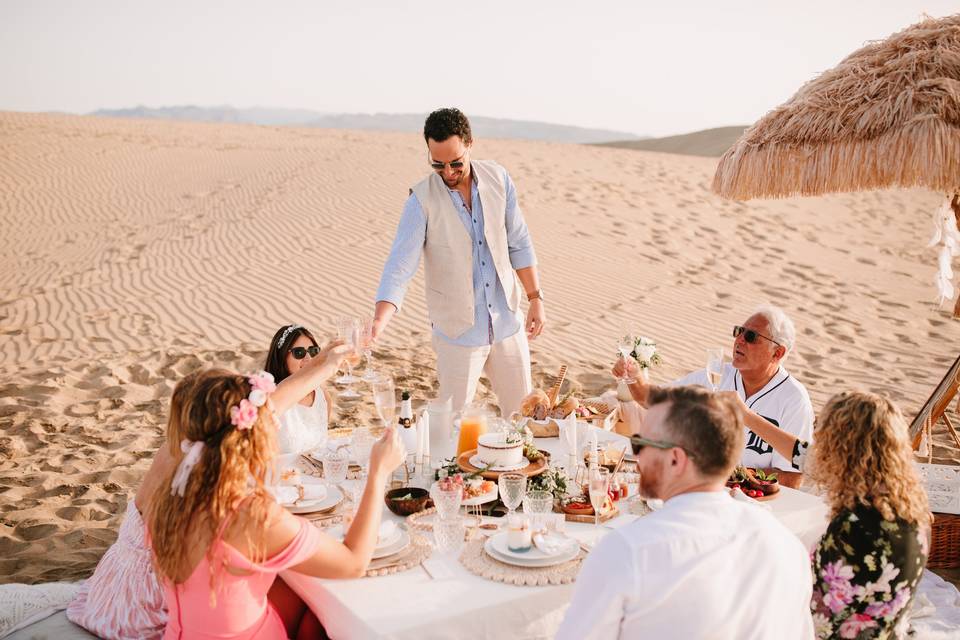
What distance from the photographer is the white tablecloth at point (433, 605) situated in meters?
2.28

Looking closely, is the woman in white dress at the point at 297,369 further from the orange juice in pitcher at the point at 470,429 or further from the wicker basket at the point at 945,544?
the wicker basket at the point at 945,544

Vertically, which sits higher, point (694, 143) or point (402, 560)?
point (694, 143)

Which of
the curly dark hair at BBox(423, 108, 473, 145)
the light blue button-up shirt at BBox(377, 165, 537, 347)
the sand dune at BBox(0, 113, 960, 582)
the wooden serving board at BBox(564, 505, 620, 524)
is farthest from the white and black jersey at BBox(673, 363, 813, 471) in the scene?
the sand dune at BBox(0, 113, 960, 582)

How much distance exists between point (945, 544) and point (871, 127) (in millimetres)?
2467

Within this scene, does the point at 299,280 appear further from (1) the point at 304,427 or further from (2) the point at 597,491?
(2) the point at 597,491

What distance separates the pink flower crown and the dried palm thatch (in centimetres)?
284

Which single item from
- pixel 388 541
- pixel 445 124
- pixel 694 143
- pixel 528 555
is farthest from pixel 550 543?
pixel 694 143

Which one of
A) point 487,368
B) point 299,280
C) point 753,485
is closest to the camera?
point 753,485

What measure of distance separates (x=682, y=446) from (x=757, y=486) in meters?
1.39

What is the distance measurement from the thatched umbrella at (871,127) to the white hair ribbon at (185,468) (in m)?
3.05

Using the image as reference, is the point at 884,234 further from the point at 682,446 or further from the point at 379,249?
the point at 682,446

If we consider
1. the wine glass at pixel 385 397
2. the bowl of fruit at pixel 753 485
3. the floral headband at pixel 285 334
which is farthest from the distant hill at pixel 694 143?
the wine glass at pixel 385 397

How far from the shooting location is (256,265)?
14.0 m

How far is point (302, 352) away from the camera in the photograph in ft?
14.2
